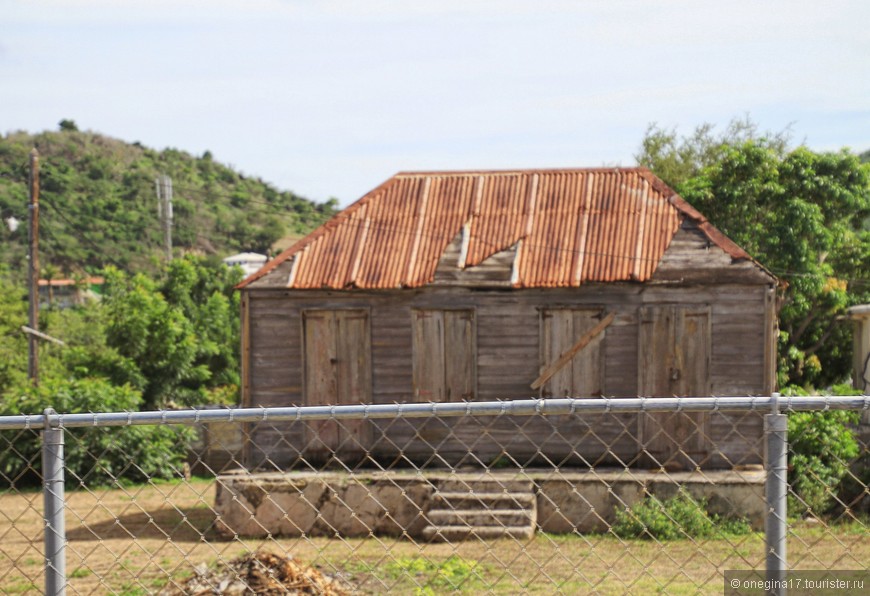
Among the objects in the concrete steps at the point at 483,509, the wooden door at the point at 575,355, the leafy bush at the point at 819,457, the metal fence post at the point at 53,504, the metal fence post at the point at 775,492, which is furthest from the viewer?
the wooden door at the point at 575,355

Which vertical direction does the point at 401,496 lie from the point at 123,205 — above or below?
below

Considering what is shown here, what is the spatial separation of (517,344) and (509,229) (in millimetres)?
2044

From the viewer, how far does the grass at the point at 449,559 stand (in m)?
10.1

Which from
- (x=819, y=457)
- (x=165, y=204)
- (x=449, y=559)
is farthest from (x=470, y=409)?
(x=165, y=204)

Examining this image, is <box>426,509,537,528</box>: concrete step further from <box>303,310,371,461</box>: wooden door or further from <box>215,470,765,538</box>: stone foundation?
<box>303,310,371,461</box>: wooden door

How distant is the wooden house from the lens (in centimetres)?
1559

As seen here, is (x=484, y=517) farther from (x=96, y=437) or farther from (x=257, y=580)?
(x=96, y=437)

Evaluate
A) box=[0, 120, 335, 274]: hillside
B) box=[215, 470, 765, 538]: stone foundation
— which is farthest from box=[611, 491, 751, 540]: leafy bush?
box=[0, 120, 335, 274]: hillside

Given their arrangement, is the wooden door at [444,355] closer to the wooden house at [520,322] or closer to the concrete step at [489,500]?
the wooden house at [520,322]

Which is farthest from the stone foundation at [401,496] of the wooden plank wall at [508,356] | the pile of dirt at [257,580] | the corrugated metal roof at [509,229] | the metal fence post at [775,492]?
the metal fence post at [775,492]

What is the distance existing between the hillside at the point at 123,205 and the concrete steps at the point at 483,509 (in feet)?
130

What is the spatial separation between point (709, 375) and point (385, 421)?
5.32 metres

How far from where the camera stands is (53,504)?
4.05 m

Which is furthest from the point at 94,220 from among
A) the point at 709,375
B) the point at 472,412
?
the point at 472,412
